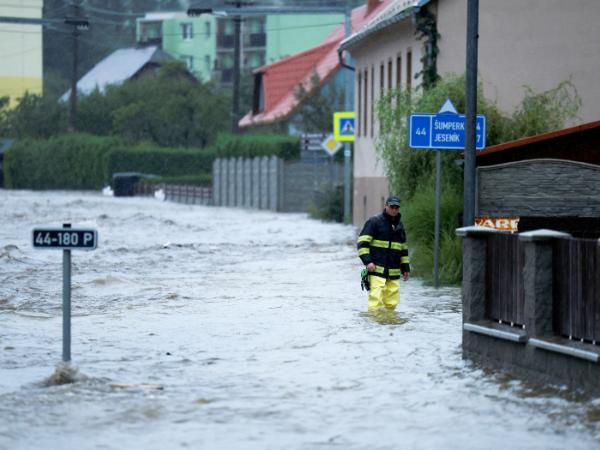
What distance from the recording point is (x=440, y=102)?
25.5 metres

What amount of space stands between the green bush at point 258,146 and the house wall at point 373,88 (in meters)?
13.0

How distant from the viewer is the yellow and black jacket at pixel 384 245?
56.9 feet

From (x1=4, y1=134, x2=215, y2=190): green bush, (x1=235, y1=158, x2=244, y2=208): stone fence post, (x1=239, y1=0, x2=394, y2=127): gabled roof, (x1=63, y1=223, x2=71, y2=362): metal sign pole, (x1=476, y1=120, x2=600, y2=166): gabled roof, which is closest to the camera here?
(x1=63, y1=223, x2=71, y2=362): metal sign pole

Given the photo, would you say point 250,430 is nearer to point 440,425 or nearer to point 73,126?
point 440,425

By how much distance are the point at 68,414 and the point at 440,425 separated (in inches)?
101

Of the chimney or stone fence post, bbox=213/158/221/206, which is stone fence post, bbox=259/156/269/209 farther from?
the chimney

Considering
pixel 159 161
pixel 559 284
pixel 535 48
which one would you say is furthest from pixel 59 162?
pixel 559 284

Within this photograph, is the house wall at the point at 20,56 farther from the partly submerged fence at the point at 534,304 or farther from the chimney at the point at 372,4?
the partly submerged fence at the point at 534,304

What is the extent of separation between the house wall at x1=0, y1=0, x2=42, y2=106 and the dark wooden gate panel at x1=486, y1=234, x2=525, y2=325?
334ft

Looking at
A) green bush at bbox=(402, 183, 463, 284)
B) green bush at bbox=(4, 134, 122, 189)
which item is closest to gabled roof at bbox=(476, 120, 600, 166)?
green bush at bbox=(402, 183, 463, 284)

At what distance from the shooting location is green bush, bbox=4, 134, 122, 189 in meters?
90.2

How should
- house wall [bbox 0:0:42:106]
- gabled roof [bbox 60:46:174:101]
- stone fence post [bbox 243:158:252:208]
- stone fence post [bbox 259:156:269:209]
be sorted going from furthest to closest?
house wall [bbox 0:0:42:106]
gabled roof [bbox 60:46:174:101]
stone fence post [bbox 243:158:252:208]
stone fence post [bbox 259:156:269:209]

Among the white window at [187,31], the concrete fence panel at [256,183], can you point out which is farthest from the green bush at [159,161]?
the white window at [187,31]

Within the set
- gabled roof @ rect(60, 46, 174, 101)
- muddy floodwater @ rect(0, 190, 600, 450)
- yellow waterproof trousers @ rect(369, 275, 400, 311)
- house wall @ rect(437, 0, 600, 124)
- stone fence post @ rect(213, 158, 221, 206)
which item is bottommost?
muddy floodwater @ rect(0, 190, 600, 450)
